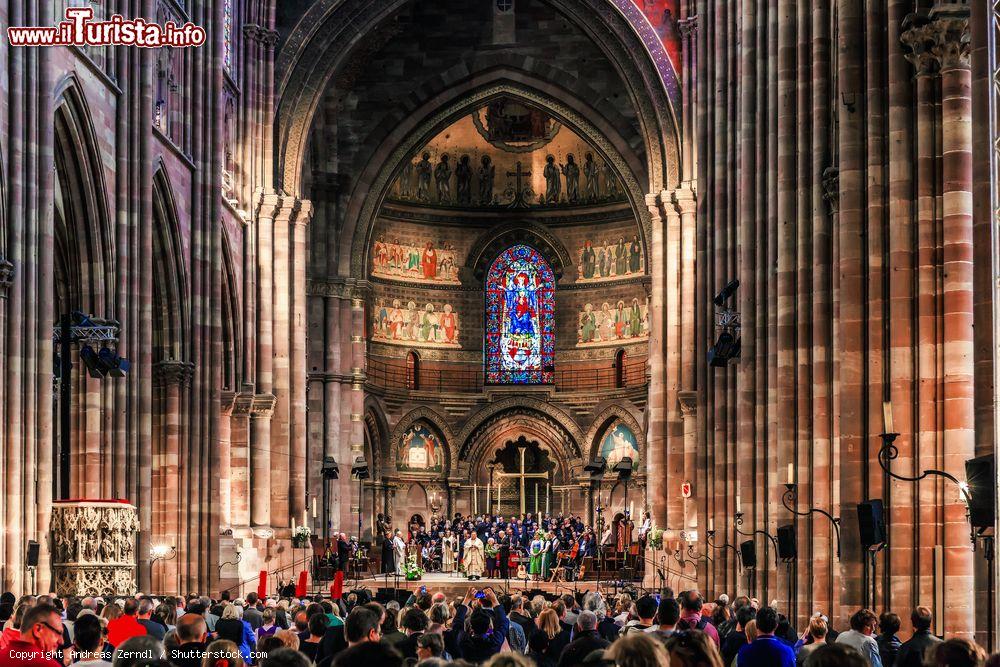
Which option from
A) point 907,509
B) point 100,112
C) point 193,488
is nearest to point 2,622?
point 907,509

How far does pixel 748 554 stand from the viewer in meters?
33.2

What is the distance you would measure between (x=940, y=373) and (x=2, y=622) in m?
11.6

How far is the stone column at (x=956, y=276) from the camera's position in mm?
20562

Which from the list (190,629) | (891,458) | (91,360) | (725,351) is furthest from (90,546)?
(190,629)

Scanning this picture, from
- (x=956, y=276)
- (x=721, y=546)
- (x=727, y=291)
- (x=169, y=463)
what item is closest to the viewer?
(x=956, y=276)

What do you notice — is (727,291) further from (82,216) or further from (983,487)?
(983,487)

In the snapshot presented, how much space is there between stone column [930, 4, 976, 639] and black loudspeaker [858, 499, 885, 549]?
86 centimetres

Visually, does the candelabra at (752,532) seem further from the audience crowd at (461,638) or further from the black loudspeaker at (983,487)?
the black loudspeaker at (983,487)

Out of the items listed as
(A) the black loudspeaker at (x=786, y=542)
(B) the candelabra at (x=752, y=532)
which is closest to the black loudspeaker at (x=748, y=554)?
(B) the candelabra at (x=752, y=532)

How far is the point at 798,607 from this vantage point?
92.7 ft

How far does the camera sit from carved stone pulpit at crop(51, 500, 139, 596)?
30.4 meters

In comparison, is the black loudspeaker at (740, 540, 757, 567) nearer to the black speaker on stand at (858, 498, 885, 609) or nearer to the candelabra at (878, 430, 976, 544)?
the candelabra at (878, 430, 976, 544)

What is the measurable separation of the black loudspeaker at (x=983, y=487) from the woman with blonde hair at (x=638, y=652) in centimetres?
857

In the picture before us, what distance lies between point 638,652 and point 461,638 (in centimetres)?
745
